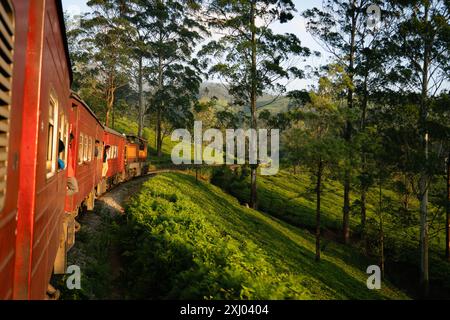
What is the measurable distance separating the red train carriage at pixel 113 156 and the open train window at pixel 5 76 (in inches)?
644

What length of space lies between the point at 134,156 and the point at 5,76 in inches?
1173

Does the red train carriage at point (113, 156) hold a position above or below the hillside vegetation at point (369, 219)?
above

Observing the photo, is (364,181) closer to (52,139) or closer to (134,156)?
(52,139)

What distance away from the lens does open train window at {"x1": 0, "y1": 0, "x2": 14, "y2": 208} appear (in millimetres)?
2104

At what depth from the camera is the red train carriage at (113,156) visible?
750 inches

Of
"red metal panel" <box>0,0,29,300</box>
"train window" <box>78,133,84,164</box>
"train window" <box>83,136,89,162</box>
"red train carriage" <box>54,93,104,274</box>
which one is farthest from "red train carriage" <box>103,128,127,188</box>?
"red metal panel" <box>0,0,29,300</box>

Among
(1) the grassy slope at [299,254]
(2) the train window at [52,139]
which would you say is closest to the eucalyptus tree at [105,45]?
(1) the grassy slope at [299,254]

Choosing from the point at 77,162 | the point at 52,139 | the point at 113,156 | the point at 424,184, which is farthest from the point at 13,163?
the point at 424,184

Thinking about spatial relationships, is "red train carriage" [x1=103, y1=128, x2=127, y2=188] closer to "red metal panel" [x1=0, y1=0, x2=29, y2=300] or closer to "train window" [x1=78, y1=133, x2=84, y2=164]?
"train window" [x1=78, y1=133, x2=84, y2=164]

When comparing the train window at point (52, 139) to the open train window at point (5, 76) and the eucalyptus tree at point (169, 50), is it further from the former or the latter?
the eucalyptus tree at point (169, 50)

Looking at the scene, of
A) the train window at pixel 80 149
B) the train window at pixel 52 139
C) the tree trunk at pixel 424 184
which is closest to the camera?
the train window at pixel 52 139

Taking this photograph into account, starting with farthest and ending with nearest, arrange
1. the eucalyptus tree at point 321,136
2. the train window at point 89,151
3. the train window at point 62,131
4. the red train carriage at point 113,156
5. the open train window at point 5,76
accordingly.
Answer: the red train carriage at point 113,156 < the eucalyptus tree at point 321,136 < the train window at point 89,151 < the train window at point 62,131 < the open train window at point 5,76
